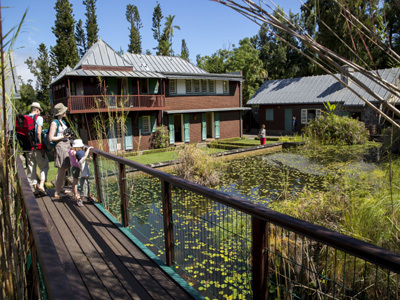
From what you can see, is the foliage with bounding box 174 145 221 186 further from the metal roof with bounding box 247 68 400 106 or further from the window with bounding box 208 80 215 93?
the metal roof with bounding box 247 68 400 106

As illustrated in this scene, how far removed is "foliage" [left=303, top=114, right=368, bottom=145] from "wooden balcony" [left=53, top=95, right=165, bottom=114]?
967 cm

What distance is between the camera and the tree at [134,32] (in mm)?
47688

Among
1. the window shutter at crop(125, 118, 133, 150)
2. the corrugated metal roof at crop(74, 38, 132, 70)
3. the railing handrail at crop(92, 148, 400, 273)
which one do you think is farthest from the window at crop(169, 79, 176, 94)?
the railing handrail at crop(92, 148, 400, 273)

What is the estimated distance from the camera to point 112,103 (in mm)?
17750

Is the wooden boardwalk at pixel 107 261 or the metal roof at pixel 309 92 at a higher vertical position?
the metal roof at pixel 309 92

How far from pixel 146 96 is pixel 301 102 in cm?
1340

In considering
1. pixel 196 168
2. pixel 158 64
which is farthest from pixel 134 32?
pixel 196 168

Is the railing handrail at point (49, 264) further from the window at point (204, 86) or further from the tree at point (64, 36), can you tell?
the tree at point (64, 36)

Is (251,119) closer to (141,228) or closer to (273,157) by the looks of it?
(273,157)

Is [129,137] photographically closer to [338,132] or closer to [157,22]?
[338,132]

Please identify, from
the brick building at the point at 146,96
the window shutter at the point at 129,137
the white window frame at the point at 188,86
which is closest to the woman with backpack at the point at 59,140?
the brick building at the point at 146,96

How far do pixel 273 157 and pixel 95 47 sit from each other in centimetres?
1399

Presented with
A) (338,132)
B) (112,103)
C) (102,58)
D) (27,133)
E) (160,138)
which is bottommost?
(160,138)

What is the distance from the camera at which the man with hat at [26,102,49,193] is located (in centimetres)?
500
